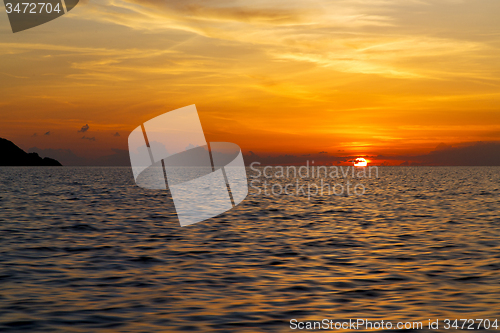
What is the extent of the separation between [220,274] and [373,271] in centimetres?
535

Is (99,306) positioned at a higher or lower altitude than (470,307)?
higher

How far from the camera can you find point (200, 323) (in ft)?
34.3

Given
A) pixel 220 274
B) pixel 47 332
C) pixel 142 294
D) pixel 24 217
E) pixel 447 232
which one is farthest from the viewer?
pixel 24 217

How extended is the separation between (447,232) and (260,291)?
15376 millimetres

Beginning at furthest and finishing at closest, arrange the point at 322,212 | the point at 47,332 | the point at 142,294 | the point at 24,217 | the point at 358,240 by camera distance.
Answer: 1. the point at 322,212
2. the point at 24,217
3. the point at 358,240
4. the point at 142,294
5. the point at 47,332

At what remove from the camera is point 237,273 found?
15.2 m

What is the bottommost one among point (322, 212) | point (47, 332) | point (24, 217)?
point (322, 212)

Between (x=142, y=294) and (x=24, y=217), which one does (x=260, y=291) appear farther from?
(x=24, y=217)

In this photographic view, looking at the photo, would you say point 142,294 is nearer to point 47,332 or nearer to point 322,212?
point 47,332

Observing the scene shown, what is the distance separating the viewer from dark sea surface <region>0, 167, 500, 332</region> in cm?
1101

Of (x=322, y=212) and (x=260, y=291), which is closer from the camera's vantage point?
(x=260, y=291)

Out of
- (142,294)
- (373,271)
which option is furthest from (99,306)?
(373,271)

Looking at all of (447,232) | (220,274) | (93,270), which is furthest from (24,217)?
(447,232)

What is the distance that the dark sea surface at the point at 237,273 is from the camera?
11008 millimetres
